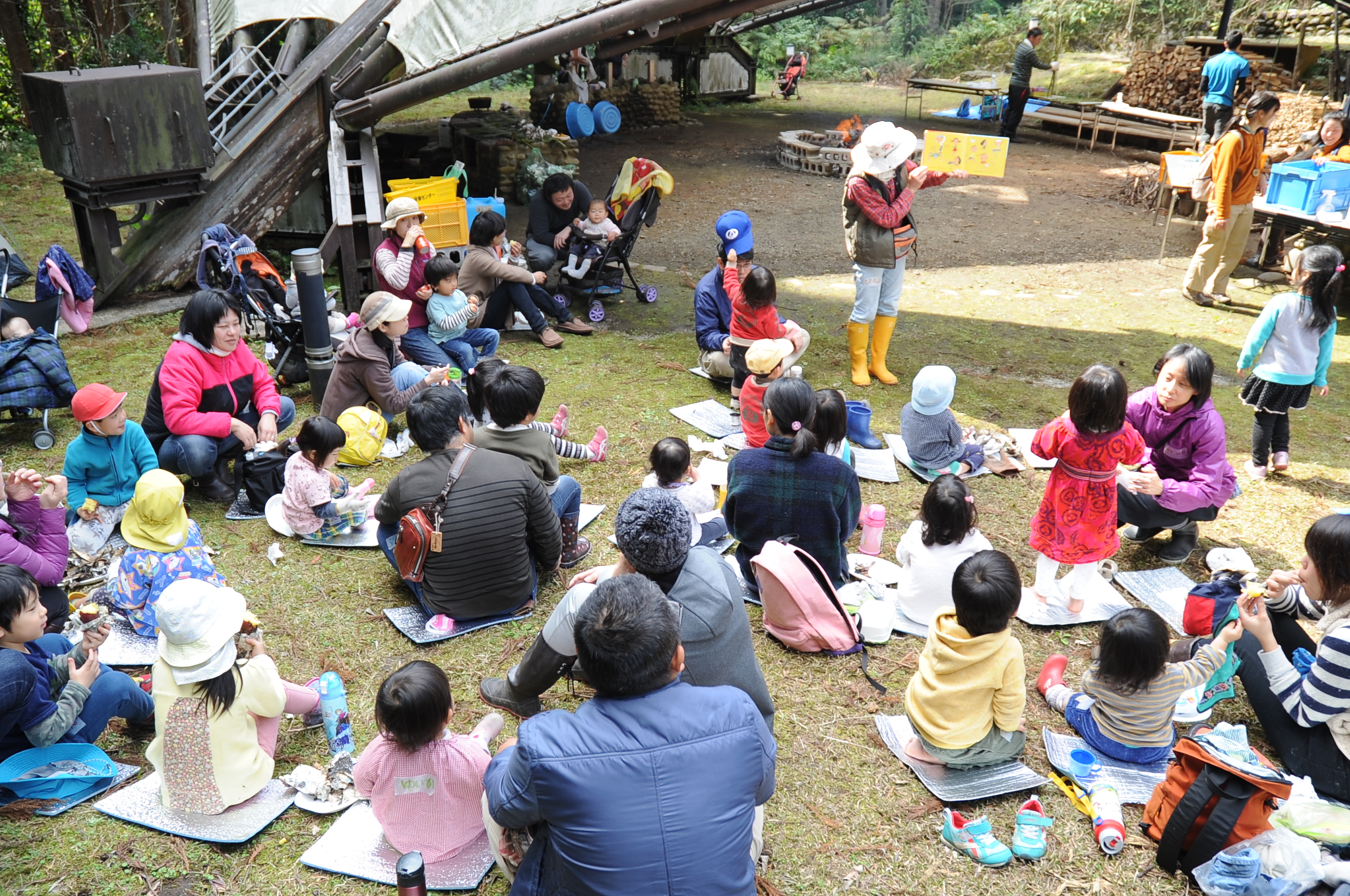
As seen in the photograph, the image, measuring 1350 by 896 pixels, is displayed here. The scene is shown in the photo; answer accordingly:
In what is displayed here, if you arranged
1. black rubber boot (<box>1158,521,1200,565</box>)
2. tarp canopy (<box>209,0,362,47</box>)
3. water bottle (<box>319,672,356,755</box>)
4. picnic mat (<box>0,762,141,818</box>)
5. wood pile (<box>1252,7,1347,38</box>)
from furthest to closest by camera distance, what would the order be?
wood pile (<box>1252,7,1347,38</box>)
tarp canopy (<box>209,0,362,47</box>)
black rubber boot (<box>1158,521,1200,565</box>)
water bottle (<box>319,672,356,755</box>)
picnic mat (<box>0,762,141,818</box>)

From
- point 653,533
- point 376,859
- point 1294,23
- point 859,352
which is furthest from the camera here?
point 1294,23

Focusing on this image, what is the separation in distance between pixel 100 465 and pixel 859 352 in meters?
5.03

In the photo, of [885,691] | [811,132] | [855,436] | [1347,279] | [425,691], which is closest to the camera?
[425,691]

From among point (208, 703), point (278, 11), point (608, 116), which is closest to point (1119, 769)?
point (208, 703)

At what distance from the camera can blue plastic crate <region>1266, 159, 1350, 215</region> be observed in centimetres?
837

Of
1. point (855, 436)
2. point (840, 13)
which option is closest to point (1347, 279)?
point (855, 436)

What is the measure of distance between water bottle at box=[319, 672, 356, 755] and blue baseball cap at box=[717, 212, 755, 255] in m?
4.33

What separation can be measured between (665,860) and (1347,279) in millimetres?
9741

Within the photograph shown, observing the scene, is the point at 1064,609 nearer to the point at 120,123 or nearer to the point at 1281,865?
the point at 1281,865

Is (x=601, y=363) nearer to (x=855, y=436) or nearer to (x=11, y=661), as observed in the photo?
(x=855, y=436)

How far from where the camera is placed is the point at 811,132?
16.0 metres

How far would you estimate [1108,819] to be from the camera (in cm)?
329

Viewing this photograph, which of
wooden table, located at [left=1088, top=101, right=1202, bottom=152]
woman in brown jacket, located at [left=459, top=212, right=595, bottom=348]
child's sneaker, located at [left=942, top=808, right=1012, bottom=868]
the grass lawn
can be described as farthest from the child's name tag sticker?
wooden table, located at [left=1088, top=101, right=1202, bottom=152]

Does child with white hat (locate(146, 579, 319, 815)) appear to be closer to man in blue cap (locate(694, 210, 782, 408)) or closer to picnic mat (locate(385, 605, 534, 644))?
picnic mat (locate(385, 605, 534, 644))
